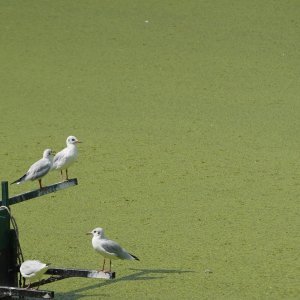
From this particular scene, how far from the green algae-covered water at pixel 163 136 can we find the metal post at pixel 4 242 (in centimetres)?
42

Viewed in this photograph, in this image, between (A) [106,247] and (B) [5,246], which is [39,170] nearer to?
(A) [106,247]

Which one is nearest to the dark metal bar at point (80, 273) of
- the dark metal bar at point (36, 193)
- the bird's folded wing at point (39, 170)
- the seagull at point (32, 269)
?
the seagull at point (32, 269)

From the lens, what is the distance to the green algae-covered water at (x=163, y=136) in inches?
187

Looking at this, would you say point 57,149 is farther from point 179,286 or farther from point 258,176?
point 179,286

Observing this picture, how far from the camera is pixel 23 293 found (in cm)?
368

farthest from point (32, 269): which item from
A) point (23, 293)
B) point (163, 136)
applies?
point (163, 136)

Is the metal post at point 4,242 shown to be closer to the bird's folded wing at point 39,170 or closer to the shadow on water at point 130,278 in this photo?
the shadow on water at point 130,278

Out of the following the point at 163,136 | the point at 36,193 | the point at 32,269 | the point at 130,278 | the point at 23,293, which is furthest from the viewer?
the point at 163,136

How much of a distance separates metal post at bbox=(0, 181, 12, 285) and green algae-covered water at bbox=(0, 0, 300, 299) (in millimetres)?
415

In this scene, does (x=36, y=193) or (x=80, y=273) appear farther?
(x=36, y=193)

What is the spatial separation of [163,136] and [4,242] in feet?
12.2

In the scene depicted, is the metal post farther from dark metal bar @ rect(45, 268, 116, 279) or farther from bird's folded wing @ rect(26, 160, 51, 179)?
bird's folded wing @ rect(26, 160, 51, 179)

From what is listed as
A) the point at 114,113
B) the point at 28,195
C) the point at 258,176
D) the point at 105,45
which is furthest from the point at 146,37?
the point at 28,195

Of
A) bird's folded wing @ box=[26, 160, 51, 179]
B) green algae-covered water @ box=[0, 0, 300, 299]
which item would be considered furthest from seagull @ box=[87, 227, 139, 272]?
bird's folded wing @ box=[26, 160, 51, 179]
